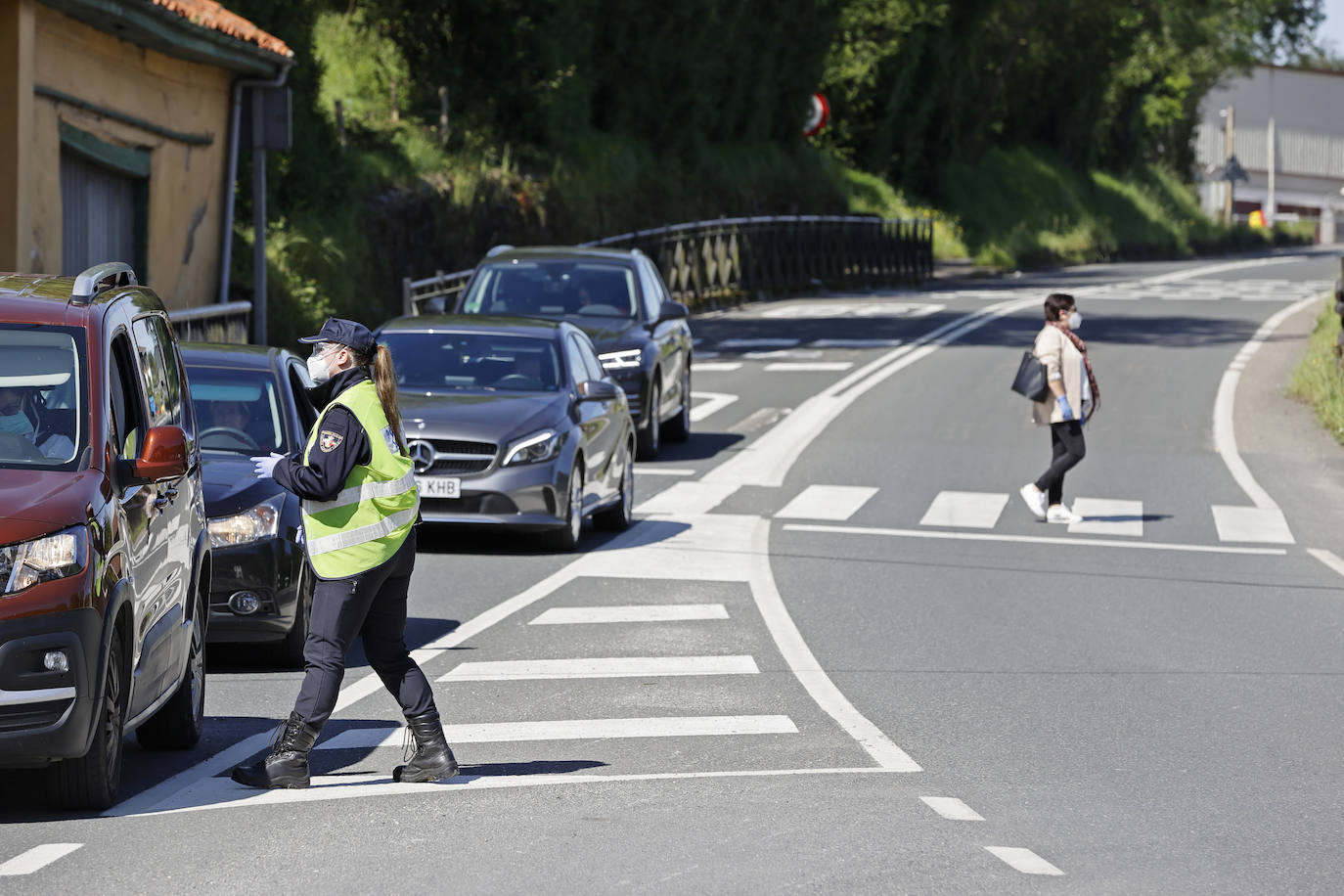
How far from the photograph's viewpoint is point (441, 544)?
1529 cm

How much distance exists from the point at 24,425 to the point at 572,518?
25.4 ft

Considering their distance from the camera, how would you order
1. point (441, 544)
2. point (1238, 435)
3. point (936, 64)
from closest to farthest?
1. point (441, 544)
2. point (1238, 435)
3. point (936, 64)

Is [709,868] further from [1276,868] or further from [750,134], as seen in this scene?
[750,134]

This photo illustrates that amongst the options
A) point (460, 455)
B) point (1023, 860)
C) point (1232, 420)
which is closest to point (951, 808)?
point (1023, 860)

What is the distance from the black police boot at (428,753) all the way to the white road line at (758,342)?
25660 mm

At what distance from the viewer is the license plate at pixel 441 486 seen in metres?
14.5

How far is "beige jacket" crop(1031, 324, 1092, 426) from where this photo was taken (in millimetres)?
17250

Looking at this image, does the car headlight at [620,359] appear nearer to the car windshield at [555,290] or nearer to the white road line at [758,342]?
the car windshield at [555,290]

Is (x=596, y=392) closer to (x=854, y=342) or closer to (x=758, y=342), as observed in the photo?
(x=758, y=342)

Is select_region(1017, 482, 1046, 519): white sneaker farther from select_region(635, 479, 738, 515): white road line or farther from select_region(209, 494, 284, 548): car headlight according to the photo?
select_region(209, 494, 284, 548): car headlight

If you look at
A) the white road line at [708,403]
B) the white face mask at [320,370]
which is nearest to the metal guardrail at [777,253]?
the white road line at [708,403]

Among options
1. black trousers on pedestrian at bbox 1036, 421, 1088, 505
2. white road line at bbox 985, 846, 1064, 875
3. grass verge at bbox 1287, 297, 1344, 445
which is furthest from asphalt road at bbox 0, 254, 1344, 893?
grass verge at bbox 1287, 297, 1344, 445

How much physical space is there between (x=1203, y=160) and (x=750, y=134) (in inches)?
2963

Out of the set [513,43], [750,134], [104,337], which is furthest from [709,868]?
[750,134]
